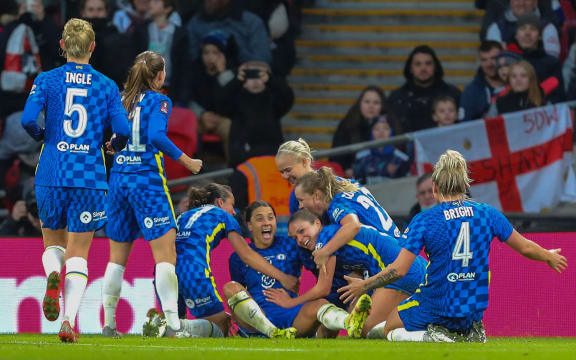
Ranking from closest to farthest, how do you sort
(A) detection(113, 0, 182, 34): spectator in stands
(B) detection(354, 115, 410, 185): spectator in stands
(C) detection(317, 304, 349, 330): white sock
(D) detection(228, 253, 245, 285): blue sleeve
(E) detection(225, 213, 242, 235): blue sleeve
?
(C) detection(317, 304, 349, 330): white sock → (E) detection(225, 213, 242, 235): blue sleeve → (D) detection(228, 253, 245, 285): blue sleeve → (B) detection(354, 115, 410, 185): spectator in stands → (A) detection(113, 0, 182, 34): spectator in stands

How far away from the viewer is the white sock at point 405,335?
8055 mm

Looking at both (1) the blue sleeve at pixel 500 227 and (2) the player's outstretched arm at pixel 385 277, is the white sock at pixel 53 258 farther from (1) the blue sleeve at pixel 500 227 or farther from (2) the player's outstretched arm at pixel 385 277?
(1) the blue sleeve at pixel 500 227

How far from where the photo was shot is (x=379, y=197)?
1246 centimetres

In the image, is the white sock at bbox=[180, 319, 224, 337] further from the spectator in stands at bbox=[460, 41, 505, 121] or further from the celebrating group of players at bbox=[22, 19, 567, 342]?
the spectator in stands at bbox=[460, 41, 505, 121]

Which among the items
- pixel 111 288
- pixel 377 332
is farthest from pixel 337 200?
pixel 111 288

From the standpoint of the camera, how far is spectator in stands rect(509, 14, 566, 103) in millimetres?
13578

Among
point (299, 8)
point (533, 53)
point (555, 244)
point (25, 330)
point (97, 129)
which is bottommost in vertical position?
point (25, 330)

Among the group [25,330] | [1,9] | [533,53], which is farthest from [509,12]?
[25,330]

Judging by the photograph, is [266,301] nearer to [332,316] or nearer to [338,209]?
[332,316]

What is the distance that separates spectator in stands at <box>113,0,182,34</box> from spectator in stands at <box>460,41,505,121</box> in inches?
136

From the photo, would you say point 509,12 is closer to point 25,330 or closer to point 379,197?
point 379,197

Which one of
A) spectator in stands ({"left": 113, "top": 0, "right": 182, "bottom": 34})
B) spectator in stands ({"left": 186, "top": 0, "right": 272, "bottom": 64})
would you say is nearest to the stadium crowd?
spectator in stands ({"left": 186, "top": 0, "right": 272, "bottom": 64})

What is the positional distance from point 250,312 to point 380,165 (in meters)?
4.12

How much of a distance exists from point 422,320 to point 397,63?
321 inches
